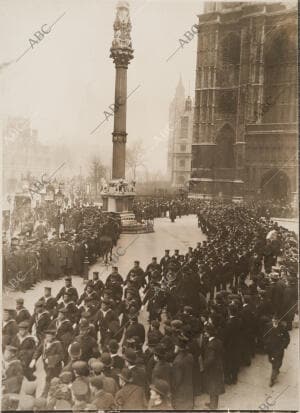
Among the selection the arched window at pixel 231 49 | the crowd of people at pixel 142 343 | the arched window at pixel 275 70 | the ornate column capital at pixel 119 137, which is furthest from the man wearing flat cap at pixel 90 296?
the arched window at pixel 231 49

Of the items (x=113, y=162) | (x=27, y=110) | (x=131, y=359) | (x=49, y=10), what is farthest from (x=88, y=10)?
(x=113, y=162)

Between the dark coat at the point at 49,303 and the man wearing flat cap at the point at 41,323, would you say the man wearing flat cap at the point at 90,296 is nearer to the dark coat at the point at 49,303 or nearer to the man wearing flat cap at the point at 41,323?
the dark coat at the point at 49,303

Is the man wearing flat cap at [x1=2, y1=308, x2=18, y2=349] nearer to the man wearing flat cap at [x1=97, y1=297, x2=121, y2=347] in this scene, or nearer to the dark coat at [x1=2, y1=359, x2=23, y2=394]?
the dark coat at [x1=2, y1=359, x2=23, y2=394]

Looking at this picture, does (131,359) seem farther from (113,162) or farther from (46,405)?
(113,162)

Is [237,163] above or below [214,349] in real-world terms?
above

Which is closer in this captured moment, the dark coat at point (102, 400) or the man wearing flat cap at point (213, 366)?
the dark coat at point (102, 400)

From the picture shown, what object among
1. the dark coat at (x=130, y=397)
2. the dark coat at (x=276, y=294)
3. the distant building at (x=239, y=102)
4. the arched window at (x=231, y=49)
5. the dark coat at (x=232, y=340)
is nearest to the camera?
the dark coat at (x=130, y=397)
